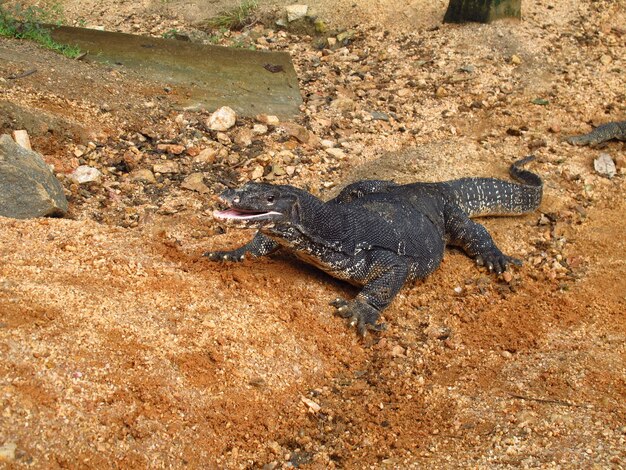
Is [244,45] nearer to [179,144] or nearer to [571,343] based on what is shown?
[179,144]

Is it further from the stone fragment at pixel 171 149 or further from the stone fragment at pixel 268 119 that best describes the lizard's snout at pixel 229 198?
the stone fragment at pixel 268 119

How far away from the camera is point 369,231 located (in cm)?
717

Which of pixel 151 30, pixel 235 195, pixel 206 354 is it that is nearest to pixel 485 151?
pixel 235 195

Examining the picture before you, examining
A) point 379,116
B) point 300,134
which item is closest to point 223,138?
point 300,134

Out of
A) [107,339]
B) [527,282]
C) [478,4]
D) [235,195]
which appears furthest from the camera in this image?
[478,4]

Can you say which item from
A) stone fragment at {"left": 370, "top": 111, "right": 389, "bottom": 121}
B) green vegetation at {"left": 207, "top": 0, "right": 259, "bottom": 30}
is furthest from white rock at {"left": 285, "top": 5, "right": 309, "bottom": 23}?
stone fragment at {"left": 370, "top": 111, "right": 389, "bottom": 121}

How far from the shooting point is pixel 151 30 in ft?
44.6

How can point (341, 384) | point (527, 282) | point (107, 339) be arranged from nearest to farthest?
point (107, 339)
point (341, 384)
point (527, 282)

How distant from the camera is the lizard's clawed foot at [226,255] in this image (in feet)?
23.6

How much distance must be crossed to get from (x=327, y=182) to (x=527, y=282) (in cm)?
295

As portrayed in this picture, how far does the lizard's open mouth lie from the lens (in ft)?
20.5

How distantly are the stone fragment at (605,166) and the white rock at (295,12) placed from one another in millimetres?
6520

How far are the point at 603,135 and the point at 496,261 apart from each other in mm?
3825

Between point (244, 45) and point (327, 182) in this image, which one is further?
point (244, 45)
